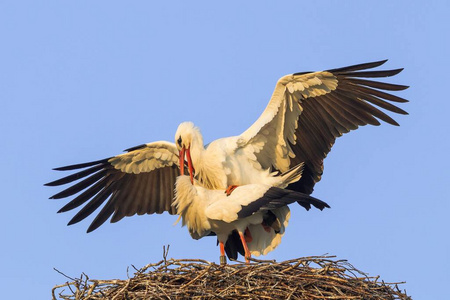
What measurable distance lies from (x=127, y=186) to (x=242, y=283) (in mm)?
3802

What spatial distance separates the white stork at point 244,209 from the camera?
12.4 m

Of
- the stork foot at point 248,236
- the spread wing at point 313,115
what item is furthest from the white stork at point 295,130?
the stork foot at point 248,236

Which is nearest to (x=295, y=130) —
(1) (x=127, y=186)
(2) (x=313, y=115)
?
(2) (x=313, y=115)

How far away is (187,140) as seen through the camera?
43.0 ft

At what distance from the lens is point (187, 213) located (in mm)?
12734

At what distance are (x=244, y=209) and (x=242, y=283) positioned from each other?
1.83 m

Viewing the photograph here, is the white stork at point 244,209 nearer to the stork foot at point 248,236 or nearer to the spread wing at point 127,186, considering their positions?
the stork foot at point 248,236

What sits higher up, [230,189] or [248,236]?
[230,189]

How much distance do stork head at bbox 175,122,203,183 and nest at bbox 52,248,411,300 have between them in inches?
92.0

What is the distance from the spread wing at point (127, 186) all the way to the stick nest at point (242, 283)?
3090 millimetres

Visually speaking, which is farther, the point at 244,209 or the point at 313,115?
the point at 313,115

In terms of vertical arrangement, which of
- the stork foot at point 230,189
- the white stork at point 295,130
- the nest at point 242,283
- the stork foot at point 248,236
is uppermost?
the white stork at point 295,130

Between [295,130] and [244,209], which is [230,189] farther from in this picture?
[295,130]

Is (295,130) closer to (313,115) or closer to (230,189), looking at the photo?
(313,115)
